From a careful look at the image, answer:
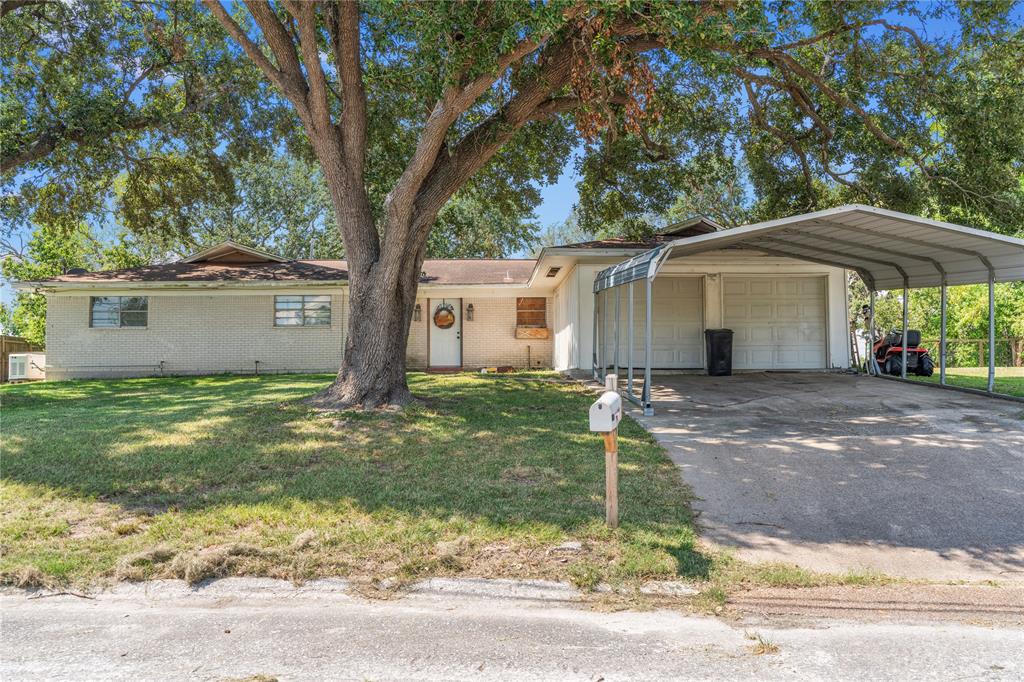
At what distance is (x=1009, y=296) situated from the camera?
19.2 meters

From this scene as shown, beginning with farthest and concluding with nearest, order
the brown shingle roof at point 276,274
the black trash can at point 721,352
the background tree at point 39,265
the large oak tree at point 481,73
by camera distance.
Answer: the background tree at point 39,265 → the brown shingle roof at point 276,274 → the black trash can at point 721,352 → the large oak tree at point 481,73

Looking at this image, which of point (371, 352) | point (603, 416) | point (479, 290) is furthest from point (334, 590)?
point (479, 290)

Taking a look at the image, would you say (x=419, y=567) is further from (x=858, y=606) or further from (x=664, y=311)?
(x=664, y=311)

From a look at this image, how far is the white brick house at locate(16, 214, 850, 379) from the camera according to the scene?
1327 cm

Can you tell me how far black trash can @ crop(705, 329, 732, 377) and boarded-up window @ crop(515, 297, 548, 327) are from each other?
6.05 meters

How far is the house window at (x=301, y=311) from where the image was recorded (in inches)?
650

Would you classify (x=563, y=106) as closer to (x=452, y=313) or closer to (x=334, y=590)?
(x=334, y=590)

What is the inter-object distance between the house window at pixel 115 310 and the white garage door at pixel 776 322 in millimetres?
15416

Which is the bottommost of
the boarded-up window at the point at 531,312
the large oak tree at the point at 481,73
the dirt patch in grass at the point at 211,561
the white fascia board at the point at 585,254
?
the dirt patch in grass at the point at 211,561

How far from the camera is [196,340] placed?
54.0ft

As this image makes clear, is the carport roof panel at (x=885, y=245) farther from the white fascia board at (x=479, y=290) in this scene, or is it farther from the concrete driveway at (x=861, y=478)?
the white fascia board at (x=479, y=290)

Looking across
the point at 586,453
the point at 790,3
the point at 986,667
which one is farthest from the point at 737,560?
the point at 790,3

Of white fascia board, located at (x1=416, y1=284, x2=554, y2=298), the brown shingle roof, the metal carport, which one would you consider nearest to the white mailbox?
the metal carport

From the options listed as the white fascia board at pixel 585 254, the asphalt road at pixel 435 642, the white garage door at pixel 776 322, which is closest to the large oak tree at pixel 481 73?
the white fascia board at pixel 585 254
